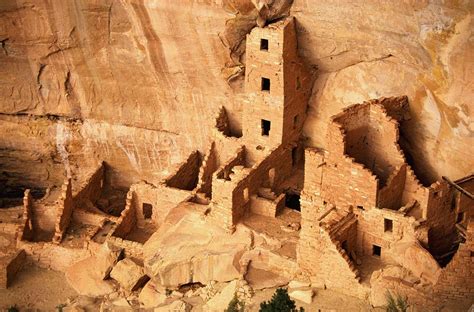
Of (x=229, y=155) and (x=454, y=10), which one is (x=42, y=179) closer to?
(x=229, y=155)

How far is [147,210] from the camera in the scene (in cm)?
2288

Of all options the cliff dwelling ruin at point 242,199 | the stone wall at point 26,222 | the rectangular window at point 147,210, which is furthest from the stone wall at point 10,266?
the rectangular window at point 147,210

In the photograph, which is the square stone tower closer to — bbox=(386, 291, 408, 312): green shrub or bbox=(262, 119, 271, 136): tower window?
bbox=(262, 119, 271, 136): tower window

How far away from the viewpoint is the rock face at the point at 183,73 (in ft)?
63.0

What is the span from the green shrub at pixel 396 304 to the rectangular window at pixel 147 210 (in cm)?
591

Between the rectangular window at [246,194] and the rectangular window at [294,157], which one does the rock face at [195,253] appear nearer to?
the rectangular window at [246,194]

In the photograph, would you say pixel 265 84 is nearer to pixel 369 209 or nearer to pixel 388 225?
pixel 369 209

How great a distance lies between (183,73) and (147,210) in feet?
9.00

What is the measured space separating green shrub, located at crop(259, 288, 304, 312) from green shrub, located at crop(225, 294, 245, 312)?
1038 mm

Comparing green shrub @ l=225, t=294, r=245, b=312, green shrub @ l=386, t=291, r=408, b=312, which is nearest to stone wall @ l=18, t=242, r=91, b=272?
green shrub @ l=225, t=294, r=245, b=312

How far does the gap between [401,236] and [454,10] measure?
12.5 feet

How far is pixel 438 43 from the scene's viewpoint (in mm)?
18641

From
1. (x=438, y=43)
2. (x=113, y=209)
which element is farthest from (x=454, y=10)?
(x=113, y=209)

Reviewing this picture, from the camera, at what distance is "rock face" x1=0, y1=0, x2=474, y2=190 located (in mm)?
19203
